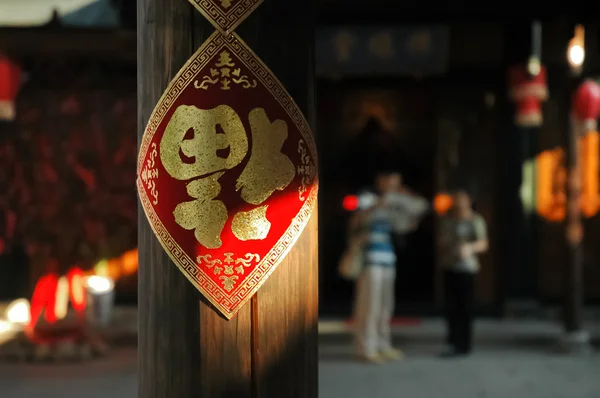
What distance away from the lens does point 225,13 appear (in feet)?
6.25

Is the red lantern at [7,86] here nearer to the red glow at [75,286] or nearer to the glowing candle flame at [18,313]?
the red glow at [75,286]

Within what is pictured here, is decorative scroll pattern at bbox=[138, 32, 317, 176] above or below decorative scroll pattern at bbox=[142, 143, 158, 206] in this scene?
above

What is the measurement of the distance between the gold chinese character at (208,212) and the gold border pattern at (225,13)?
0.35m

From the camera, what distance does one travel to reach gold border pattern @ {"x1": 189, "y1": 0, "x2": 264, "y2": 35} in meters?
1.91

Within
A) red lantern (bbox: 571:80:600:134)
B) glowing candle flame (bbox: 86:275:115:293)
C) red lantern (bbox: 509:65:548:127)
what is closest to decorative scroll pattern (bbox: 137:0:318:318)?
red lantern (bbox: 571:80:600:134)

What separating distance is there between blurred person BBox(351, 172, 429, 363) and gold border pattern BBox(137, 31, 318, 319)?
6542 mm

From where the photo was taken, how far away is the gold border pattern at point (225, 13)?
191cm

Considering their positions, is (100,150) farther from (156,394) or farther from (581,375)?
(156,394)

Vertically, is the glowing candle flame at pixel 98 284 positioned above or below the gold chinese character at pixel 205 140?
below

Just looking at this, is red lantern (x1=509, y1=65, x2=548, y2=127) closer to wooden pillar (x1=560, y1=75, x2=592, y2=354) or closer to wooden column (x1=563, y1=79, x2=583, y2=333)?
wooden pillar (x1=560, y1=75, x2=592, y2=354)

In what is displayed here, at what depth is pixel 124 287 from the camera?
37.4ft

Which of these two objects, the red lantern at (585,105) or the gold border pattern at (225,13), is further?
the red lantern at (585,105)

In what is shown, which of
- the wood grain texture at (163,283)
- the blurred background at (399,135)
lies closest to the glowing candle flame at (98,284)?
the blurred background at (399,135)

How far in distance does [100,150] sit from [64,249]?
1530mm
